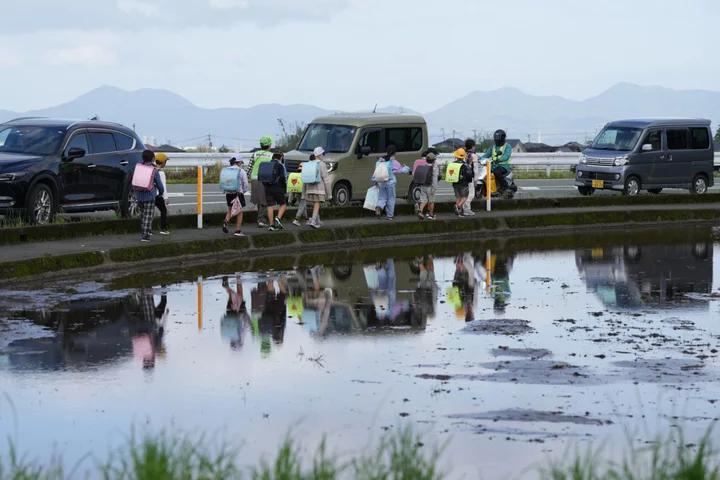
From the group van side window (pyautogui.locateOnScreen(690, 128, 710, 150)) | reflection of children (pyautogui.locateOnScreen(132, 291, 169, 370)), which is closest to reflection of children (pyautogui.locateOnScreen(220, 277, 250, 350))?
reflection of children (pyautogui.locateOnScreen(132, 291, 169, 370))

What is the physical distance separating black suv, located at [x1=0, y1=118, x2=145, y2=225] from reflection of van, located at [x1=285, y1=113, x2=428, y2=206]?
4977mm

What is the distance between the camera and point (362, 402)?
27.4 feet

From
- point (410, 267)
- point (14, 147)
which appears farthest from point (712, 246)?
point (14, 147)

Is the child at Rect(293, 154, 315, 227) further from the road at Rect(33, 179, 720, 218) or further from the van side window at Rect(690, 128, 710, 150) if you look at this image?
the van side window at Rect(690, 128, 710, 150)

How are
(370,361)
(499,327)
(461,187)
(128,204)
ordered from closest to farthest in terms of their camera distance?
(370,361) < (499,327) < (128,204) < (461,187)

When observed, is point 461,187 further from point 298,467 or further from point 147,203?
point 298,467

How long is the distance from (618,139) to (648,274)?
49.9 ft

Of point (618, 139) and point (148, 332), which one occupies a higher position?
point (618, 139)

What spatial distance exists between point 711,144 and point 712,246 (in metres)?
12.2

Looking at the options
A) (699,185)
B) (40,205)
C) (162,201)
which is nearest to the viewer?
(162,201)

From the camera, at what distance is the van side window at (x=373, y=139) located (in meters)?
25.3

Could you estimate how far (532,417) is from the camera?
313 inches

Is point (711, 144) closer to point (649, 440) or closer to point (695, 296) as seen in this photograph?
point (695, 296)

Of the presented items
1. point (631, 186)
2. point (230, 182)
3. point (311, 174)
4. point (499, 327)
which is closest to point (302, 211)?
point (311, 174)
